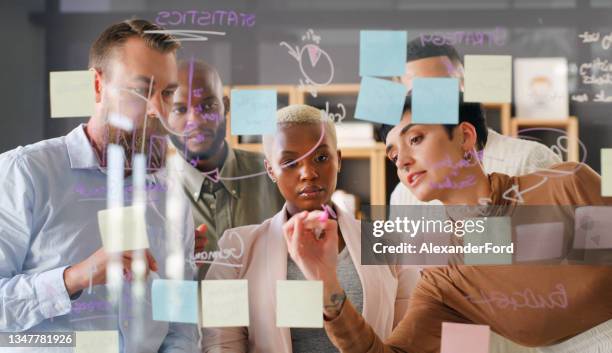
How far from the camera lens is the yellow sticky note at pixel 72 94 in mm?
2012

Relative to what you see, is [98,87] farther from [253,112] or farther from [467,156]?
[467,156]

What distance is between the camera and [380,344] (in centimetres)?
193

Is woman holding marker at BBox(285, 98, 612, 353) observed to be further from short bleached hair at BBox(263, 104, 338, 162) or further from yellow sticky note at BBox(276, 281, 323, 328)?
short bleached hair at BBox(263, 104, 338, 162)

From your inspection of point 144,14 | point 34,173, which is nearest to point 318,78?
point 144,14

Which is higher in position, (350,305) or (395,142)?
(395,142)

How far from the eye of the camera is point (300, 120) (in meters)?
1.96

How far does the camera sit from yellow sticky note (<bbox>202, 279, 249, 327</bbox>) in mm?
1961

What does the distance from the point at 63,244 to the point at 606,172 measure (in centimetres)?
154

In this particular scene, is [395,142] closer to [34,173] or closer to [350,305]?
[350,305]

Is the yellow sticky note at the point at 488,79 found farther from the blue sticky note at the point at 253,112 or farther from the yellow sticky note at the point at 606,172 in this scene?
the blue sticky note at the point at 253,112

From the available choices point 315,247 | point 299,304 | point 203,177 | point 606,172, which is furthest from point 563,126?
point 203,177

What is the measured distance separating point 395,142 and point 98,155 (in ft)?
2.81

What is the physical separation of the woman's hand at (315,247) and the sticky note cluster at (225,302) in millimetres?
30

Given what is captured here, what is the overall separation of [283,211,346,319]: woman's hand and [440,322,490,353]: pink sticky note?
33cm
